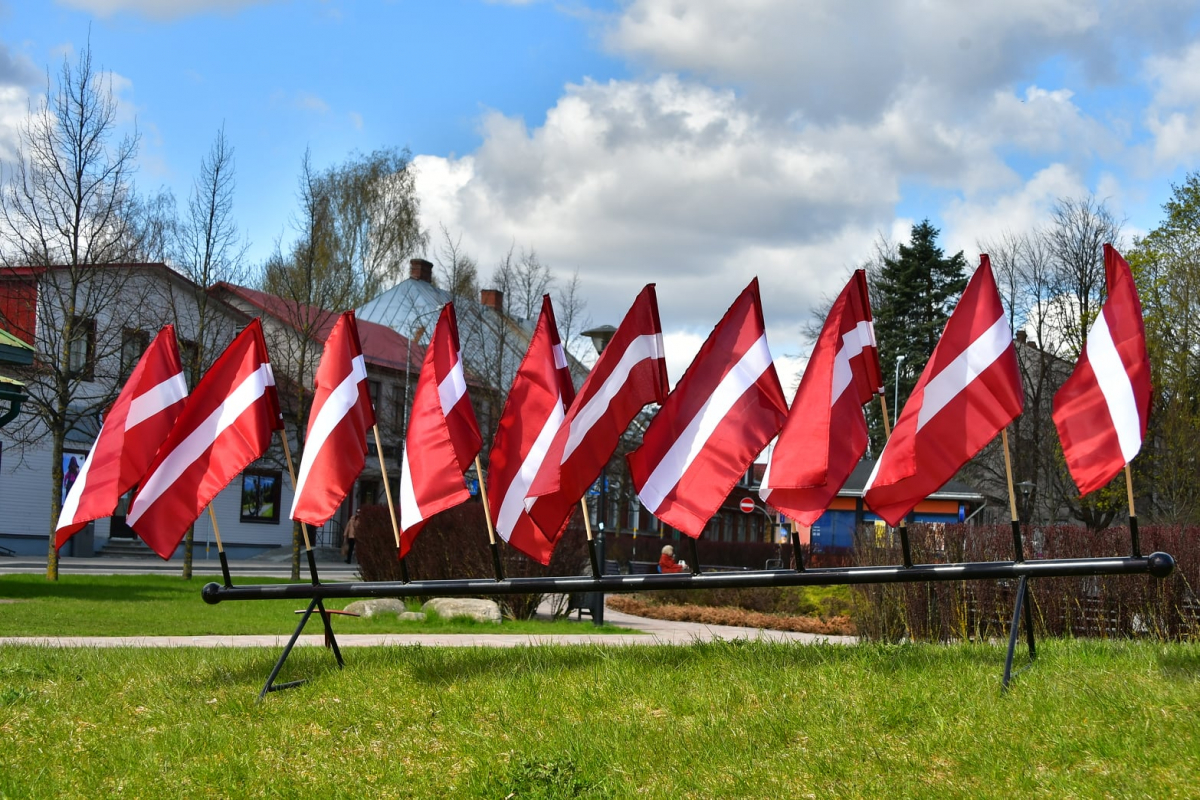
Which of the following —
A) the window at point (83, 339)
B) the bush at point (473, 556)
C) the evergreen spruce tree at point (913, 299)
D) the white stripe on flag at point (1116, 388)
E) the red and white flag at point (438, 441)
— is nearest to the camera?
the white stripe on flag at point (1116, 388)

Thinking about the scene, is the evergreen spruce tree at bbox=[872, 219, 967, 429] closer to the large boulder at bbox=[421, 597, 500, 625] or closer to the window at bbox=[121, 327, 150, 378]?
the window at bbox=[121, 327, 150, 378]

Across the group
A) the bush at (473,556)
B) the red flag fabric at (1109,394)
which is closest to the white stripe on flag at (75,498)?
the red flag fabric at (1109,394)

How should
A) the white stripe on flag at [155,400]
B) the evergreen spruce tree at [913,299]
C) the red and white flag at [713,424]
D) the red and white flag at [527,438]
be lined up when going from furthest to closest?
the evergreen spruce tree at [913,299], the white stripe on flag at [155,400], the red and white flag at [527,438], the red and white flag at [713,424]

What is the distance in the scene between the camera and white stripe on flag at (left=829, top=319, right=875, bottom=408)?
7.48 metres

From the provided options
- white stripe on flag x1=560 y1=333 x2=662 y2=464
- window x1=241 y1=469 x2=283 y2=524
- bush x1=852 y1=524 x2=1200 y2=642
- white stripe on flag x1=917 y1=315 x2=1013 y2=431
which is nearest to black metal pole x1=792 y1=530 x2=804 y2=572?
white stripe on flag x1=917 y1=315 x2=1013 y2=431

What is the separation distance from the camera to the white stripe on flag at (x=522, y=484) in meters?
7.93

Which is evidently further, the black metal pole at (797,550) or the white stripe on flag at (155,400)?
the white stripe on flag at (155,400)

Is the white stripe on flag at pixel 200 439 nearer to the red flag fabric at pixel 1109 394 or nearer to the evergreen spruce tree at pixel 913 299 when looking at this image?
the red flag fabric at pixel 1109 394

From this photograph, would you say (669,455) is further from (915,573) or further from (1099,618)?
(1099,618)

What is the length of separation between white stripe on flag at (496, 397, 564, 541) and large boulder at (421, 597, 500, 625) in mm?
8907

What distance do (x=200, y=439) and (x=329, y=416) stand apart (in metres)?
0.91

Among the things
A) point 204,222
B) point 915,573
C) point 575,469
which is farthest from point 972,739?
point 204,222

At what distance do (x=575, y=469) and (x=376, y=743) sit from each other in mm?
2055

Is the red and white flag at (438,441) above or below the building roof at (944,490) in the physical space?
below
